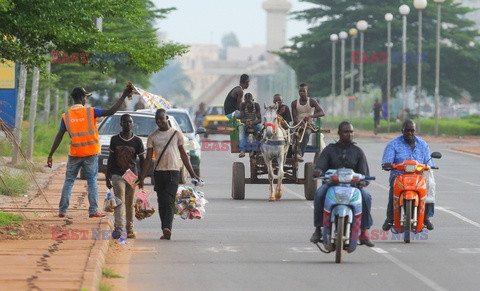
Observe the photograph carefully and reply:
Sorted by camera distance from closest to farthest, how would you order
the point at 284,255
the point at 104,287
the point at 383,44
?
the point at 104,287 < the point at 284,255 < the point at 383,44

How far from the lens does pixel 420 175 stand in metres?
17.6

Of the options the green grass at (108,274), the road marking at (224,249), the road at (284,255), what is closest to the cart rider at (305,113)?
the road at (284,255)

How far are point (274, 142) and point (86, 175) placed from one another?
19.6ft

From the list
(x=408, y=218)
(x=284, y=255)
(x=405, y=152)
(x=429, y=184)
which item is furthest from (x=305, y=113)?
(x=284, y=255)

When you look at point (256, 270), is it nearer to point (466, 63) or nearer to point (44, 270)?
point (44, 270)

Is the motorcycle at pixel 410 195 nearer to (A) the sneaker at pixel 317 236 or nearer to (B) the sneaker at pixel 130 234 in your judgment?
(A) the sneaker at pixel 317 236

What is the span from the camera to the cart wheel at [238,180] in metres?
25.5

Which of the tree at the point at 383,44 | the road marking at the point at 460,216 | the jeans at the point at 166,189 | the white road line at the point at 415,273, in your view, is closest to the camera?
the white road line at the point at 415,273

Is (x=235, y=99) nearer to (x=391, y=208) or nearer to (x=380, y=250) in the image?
(x=391, y=208)

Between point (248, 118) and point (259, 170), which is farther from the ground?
point (248, 118)

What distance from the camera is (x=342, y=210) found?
14.9m

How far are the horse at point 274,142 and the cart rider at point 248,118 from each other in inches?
19.8

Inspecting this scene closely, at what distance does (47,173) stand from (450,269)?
1912 centimetres

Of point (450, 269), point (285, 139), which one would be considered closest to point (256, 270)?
point (450, 269)
